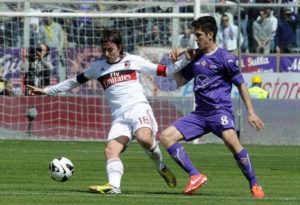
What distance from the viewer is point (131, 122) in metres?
15.1

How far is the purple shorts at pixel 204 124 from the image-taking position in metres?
14.6

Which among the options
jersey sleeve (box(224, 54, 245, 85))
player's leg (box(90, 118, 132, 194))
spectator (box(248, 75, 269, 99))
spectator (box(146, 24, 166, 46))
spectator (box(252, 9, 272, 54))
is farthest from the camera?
spectator (box(252, 9, 272, 54))

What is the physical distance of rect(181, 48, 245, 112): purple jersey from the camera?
14.5m

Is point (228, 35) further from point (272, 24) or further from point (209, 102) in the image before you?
point (209, 102)

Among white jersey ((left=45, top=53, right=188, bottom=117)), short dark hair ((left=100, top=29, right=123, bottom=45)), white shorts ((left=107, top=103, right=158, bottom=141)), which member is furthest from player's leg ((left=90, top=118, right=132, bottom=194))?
short dark hair ((left=100, top=29, right=123, bottom=45))

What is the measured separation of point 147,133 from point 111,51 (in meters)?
1.16

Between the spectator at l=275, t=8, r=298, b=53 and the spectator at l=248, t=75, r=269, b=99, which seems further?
the spectator at l=275, t=8, r=298, b=53

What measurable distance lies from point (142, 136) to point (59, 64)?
14255 mm

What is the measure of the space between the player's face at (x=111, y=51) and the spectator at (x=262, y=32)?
51.5 ft

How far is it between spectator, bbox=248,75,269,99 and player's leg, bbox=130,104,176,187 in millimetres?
13248

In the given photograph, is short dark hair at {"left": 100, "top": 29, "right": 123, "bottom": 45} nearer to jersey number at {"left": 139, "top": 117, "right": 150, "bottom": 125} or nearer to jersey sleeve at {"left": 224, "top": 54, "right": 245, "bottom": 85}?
jersey number at {"left": 139, "top": 117, "right": 150, "bottom": 125}

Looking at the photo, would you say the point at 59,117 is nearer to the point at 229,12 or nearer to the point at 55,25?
the point at 55,25

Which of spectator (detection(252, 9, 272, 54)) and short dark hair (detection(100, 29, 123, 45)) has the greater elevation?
short dark hair (detection(100, 29, 123, 45))

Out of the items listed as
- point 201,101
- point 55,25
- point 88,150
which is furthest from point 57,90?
point 55,25
